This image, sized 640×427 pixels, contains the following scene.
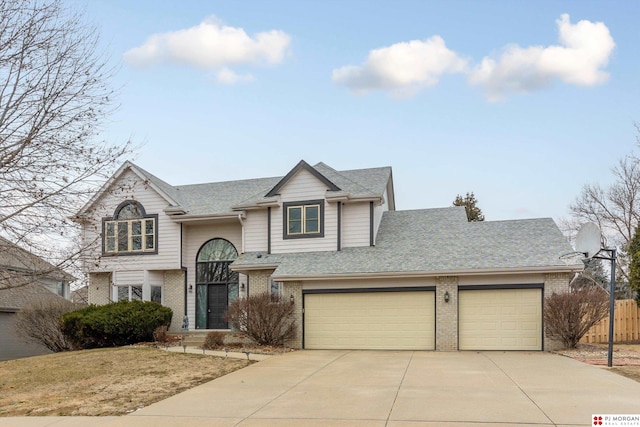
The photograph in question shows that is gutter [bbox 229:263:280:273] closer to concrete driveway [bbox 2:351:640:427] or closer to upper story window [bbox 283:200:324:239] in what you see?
upper story window [bbox 283:200:324:239]

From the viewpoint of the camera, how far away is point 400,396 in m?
9.42

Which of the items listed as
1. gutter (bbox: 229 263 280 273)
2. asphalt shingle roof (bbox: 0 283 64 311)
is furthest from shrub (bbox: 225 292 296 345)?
asphalt shingle roof (bbox: 0 283 64 311)

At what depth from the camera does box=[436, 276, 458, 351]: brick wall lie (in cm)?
1744

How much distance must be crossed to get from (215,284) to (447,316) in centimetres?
1034

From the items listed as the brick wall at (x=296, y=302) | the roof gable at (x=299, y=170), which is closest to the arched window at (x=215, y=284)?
the roof gable at (x=299, y=170)

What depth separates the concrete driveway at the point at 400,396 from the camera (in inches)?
308

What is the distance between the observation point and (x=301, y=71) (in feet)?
63.9

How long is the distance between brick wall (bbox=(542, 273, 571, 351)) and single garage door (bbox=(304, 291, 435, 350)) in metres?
3.47

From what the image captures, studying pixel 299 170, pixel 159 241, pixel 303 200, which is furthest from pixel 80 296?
pixel 299 170

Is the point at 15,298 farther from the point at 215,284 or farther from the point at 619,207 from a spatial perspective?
the point at 619,207

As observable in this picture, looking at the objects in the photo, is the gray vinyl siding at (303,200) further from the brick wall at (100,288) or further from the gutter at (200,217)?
the brick wall at (100,288)

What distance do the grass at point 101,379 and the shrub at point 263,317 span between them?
8.51 ft

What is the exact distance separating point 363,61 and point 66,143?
12.5 metres

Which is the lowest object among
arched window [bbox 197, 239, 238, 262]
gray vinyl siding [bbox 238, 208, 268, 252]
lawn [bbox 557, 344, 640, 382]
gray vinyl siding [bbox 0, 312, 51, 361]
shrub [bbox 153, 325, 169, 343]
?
gray vinyl siding [bbox 0, 312, 51, 361]
